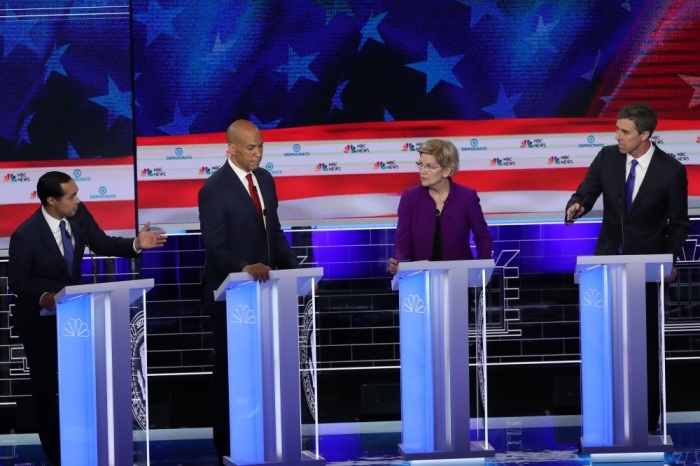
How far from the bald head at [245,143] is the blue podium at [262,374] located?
64 centimetres

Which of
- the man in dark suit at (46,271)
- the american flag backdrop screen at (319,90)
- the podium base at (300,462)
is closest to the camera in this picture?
the podium base at (300,462)

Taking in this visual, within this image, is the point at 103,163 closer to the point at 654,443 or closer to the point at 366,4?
the point at 366,4

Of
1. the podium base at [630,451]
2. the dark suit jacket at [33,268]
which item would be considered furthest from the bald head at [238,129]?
the podium base at [630,451]

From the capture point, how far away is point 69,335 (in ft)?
17.8

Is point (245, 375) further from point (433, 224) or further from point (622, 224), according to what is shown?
point (622, 224)

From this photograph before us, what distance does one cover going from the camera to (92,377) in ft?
17.9

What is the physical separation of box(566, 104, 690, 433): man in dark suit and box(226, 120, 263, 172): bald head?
1647 millimetres

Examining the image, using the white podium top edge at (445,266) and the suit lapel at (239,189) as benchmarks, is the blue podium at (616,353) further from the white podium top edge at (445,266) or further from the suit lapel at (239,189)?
the suit lapel at (239,189)

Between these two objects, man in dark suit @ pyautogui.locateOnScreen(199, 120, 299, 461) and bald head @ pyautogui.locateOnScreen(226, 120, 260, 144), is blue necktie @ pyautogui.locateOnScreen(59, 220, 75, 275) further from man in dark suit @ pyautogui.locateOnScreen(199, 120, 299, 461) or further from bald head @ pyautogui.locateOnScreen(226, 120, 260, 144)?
bald head @ pyautogui.locateOnScreen(226, 120, 260, 144)

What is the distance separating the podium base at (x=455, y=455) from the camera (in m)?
5.93

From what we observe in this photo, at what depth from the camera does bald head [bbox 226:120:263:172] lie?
19.5 ft

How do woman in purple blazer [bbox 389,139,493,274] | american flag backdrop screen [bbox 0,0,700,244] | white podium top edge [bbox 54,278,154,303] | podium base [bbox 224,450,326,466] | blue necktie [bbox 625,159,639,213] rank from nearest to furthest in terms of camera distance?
white podium top edge [bbox 54,278,154,303]
podium base [bbox 224,450,326,466]
woman in purple blazer [bbox 389,139,493,274]
blue necktie [bbox 625,159,639,213]
american flag backdrop screen [bbox 0,0,700,244]

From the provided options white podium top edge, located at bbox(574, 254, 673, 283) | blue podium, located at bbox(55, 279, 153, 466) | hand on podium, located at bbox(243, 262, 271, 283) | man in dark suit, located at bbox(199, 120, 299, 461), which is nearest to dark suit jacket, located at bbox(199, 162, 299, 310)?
man in dark suit, located at bbox(199, 120, 299, 461)

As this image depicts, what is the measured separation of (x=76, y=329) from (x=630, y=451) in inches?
103
